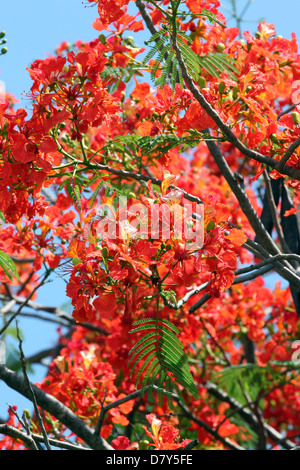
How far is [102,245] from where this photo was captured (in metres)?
2.08

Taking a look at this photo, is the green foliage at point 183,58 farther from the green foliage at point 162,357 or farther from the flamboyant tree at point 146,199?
the green foliage at point 162,357

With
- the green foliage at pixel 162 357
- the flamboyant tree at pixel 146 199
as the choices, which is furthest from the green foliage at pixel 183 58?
the green foliage at pixel 162 357

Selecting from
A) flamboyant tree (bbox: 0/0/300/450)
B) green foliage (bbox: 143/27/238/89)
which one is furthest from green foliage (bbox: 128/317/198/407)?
green foliage (bbox: 143/27/238/89)

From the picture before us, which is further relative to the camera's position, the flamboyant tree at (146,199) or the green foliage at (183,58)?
the green foliage at (183,58)

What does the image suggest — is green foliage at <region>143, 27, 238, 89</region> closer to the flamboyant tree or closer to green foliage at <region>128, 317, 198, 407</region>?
the flamboyant tree

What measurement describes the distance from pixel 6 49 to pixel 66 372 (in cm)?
188

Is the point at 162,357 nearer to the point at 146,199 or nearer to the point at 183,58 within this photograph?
the point at 146,199

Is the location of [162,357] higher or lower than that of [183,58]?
lower

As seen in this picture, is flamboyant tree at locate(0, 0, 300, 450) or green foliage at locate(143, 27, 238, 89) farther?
green foliage at locate(143, 27, 238, 89)

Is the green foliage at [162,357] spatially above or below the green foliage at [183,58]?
below

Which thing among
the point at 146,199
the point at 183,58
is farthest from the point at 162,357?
the point at 183,58

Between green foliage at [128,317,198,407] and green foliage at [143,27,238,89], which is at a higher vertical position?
green foliage at [143,27,238,89]
